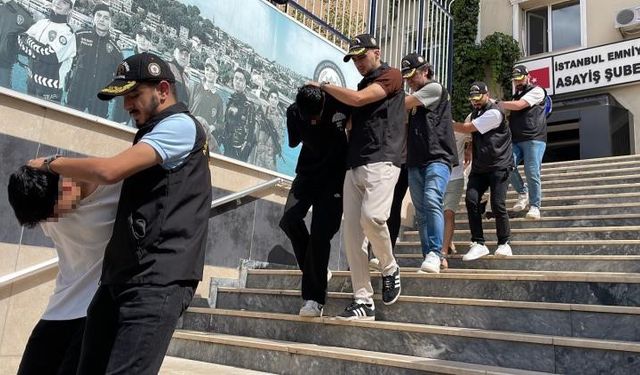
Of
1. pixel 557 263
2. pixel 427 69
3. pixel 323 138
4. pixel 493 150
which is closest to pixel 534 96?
pixel 493 150

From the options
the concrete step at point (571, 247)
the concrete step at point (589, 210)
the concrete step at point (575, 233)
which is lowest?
the concrete step at point (571, 247)

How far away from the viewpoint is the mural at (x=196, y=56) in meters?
4.40

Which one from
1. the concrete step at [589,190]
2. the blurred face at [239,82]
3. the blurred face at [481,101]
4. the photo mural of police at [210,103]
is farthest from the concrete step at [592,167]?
the photo mural of police at [210,103]

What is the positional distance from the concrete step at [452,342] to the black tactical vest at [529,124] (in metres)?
3.21

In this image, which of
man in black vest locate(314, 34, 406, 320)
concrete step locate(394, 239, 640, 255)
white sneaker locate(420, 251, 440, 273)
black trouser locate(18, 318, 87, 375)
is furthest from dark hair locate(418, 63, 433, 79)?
black trouser locate(18, 318, 87, 375)

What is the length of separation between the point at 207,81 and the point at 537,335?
13.3 feet

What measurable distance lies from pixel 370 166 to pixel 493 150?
180cm

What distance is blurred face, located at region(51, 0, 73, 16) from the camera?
4539mm

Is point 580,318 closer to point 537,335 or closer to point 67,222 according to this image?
point 537,335

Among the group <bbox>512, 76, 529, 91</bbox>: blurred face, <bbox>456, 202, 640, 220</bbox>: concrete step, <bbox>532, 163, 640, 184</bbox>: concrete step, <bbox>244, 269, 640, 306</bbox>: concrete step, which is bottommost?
<bbox>244, 269, 640, 306</bbox>: concrete step

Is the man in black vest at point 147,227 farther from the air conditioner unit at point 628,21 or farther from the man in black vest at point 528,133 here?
the air conditioner unit at point 628,21

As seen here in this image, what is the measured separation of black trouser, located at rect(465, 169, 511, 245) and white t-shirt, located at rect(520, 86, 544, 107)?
4.63ft

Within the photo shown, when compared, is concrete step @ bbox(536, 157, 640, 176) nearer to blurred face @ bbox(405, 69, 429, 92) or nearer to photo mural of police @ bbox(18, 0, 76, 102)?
blurred face @ bbox(405, 69, 429, 92)

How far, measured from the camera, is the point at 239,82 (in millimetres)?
6191
